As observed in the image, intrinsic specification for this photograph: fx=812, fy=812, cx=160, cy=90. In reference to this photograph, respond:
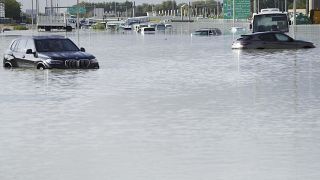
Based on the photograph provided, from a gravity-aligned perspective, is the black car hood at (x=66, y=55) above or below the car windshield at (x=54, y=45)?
below

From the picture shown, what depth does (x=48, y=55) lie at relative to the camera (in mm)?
29969

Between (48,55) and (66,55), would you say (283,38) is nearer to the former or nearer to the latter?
(66,55)

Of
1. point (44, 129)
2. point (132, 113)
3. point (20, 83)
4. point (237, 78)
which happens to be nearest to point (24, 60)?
point (20, 83)

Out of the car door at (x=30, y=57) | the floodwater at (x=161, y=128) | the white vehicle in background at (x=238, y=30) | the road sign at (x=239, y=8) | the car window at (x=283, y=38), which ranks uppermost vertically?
the road sign at (x=239, y=8)

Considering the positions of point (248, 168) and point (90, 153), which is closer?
point (248, 168)

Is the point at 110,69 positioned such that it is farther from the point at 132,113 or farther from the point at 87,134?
the point at 87,134

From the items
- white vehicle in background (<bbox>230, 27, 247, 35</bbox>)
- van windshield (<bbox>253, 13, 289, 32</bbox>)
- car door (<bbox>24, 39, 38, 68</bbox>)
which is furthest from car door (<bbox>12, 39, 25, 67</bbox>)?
white vehicle in background (<bbox>230, 27, 247, 35</bbox>)

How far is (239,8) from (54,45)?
248 ft

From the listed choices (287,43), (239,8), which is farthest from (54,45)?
(239,8)

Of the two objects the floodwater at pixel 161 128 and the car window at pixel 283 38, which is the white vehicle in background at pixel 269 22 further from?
the floodwater at pixel 161 128

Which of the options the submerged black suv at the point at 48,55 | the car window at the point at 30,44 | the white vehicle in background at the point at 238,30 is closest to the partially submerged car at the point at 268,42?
the submerged black suv at the point at 48,55

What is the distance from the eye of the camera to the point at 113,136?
42.4ft

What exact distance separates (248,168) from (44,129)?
16.0 ft

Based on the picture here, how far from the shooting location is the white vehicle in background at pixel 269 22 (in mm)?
69750
